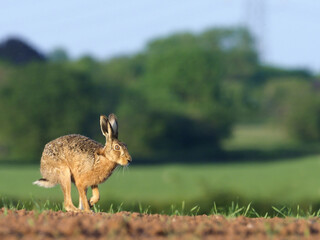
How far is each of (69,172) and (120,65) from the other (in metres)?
60.0

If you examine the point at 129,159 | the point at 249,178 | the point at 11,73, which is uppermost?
the point at 11,73

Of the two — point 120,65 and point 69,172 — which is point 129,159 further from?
point 120,65

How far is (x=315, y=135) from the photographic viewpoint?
5716 centimetres

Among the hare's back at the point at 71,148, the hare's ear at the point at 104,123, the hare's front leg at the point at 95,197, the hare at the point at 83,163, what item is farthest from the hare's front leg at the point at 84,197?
the hare's ear at the point at 104,123

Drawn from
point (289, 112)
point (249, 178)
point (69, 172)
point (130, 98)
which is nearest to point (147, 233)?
point (69, 172)

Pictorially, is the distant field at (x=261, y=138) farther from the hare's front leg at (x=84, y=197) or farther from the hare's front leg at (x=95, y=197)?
the hare's front leg at (x=84, y=197)

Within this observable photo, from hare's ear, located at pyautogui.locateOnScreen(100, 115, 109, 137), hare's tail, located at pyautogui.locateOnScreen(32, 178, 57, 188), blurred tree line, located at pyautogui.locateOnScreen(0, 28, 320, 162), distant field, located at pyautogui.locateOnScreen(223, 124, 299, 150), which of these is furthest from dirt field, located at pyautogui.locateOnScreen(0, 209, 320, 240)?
distant field, located at pyautogui.locateOnScreen(223, 124, 299, 150)

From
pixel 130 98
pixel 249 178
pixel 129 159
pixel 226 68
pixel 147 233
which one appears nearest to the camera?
pixel 147 233

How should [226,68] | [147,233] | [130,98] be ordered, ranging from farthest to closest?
[226,68]
[130,98]
[147,233]

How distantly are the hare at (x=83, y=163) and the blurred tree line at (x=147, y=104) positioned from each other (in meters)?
29.8

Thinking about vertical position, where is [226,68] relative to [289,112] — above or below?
above

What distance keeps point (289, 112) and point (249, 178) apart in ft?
95.8

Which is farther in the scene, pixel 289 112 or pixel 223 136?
pixel 289 112

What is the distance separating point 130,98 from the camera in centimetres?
4966
